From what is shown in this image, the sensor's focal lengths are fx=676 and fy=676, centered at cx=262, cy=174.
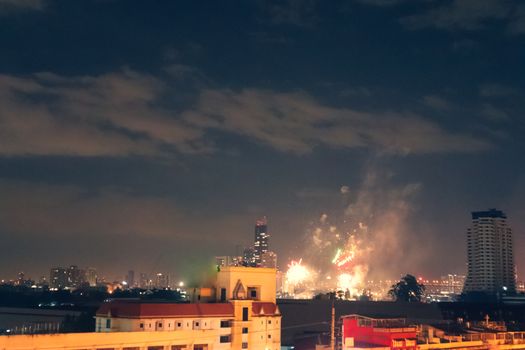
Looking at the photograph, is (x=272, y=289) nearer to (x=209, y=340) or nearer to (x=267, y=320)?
(x=267, y=320)

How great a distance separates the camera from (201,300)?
78688mm

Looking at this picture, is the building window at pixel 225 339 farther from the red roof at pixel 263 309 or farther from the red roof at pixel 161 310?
the red roof at pixel 263 309

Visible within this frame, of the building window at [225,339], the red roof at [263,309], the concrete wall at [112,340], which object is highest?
the red roof at [263,309]

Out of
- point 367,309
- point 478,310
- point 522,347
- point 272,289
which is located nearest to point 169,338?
point 272,289

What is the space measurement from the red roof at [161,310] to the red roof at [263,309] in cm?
313

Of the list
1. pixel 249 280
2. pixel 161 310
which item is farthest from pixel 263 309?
pixel 161 310

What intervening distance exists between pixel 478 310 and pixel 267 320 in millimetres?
124263

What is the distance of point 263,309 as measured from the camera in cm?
7600

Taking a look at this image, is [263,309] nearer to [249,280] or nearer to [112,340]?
[249,280]

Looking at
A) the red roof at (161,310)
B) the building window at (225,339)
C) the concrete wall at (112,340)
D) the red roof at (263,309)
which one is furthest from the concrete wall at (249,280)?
the concrete wall at (112,340)

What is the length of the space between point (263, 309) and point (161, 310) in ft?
42.4

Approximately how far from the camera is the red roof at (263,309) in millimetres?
75488

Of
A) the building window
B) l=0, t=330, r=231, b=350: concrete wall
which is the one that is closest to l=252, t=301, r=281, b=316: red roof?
the building window

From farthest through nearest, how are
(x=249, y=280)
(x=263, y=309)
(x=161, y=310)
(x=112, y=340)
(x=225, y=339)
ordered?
(x=249, y=280), (x=263, y=309), (x=225, y=339), (x=161, y=310), (x=112, y=340)
